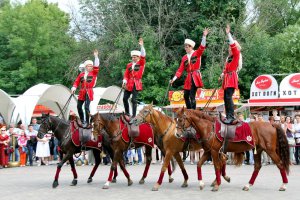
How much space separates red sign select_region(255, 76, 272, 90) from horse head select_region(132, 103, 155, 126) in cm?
2054

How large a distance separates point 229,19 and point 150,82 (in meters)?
6.81

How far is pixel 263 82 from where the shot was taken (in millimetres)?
34094

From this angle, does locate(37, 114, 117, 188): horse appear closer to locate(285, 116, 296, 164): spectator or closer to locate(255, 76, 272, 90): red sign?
locate(285, 116, 296, 164): spectator

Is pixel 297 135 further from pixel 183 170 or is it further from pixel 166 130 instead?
pixel 166 130

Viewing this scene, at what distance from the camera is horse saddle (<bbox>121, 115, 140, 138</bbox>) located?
50.8ft

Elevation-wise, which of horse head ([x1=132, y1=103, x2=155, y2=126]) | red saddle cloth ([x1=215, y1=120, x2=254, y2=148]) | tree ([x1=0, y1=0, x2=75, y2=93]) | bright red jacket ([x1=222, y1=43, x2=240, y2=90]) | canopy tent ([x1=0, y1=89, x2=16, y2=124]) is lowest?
red saddle cloth ([x1=215, y1=120, x2=254, y2=148])

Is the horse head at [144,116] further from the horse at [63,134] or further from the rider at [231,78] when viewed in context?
the horse at [63,134]

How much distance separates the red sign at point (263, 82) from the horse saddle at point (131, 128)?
19753 millimetres

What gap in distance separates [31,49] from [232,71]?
35.7m

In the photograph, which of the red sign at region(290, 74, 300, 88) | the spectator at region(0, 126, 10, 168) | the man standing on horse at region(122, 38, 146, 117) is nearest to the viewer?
the man standing on horse at region(122, 38, 146, 117)

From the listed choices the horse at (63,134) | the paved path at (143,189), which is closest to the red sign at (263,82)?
the paved path at (143,189)

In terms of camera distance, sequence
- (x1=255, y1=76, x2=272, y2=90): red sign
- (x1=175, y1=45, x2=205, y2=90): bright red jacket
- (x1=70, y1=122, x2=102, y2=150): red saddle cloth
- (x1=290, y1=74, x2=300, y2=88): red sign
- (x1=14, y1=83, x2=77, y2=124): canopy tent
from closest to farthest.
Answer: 1. (x1=175, y1=45, x2=205, y2=90): bright red jacket
2. (x1=70, y1=122, x2=102, y2=150): red saddle cloth
3. (x1=14, y1=83, x2=77, y2=124): canopy tent
4. (x1=290, y1=74, x2=300, y2=88): red sign
5. (x1=255, y1=76, x2=272, y2=90): red sign

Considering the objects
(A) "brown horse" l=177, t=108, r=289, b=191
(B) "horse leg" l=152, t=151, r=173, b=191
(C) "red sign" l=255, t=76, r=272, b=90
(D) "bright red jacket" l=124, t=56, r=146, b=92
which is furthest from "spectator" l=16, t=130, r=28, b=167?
(C) "red sign" l=255, t=76, r=272, b=90

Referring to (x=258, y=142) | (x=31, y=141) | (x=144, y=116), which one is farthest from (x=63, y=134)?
(x=31, y=141)
